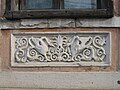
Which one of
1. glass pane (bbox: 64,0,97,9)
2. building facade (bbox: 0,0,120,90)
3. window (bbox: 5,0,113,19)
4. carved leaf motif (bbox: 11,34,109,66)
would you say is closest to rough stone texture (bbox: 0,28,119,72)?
building facade (bbox: 0,0,120,90)

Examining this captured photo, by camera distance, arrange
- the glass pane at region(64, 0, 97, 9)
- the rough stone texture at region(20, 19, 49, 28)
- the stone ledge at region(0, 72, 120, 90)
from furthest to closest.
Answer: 1. the glass pane at region(64, 0, 97, 9)
2. the rough stone texture at region(20, 19, 49, 28)
3. the stone ledge at region(0, 72, 120, 90)

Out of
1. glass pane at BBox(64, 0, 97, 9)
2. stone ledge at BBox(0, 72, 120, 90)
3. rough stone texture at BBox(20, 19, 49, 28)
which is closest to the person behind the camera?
stone ledge at BBox(0, 72, 120, 90)

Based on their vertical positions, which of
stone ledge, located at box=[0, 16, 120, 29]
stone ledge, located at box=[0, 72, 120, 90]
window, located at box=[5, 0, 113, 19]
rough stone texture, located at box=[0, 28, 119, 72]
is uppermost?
window, located at box=[5, 0, 113, 19]

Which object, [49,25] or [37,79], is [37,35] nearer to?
[49,25]

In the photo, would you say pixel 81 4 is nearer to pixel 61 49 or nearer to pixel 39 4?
pixel 39 4

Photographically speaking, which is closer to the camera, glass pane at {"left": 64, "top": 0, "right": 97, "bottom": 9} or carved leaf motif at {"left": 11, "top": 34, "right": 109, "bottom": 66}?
carved leaf motif at {"left": 11, "top": 34, "right": 109, "bottom": 66}

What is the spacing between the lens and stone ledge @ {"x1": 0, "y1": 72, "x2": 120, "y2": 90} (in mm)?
6793

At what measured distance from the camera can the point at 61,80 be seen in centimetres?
683

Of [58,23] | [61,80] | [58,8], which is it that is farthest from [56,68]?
[58,8]

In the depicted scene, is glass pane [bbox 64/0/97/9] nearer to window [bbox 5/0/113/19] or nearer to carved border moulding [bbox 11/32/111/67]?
window [bbox 5/0/113/19]

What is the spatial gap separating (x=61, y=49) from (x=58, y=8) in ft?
2.44

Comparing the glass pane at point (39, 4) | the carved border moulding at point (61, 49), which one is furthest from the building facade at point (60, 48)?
the glass pane at point (39, 4)

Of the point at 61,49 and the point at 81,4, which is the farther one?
the point at 81,4

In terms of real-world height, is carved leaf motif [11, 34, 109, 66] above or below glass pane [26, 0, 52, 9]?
below
